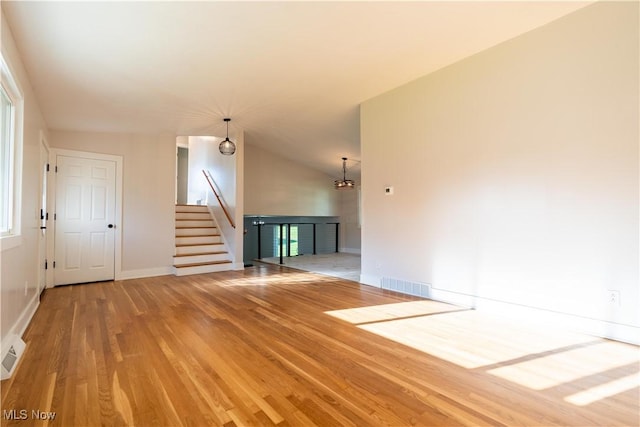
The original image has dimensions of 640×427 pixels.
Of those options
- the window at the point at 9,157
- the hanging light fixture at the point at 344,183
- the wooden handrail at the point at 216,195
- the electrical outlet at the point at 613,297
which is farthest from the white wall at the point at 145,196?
the electrical outlet at the point at 613,297

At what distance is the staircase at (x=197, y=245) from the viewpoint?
559cm

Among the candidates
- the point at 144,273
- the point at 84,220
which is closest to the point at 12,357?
the point at 84,220

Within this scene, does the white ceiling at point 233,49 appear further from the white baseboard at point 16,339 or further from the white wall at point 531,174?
the white baseboard at point 16,339

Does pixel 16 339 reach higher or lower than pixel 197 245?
lower

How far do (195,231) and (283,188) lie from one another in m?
2.89

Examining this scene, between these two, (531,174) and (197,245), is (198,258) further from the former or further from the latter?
(531,174)

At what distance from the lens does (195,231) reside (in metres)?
6.54

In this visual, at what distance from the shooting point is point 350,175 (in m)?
9.34

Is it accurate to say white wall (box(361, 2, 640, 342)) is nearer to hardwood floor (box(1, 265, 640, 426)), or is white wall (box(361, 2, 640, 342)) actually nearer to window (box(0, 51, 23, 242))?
hardwood floor (box(1, 265, 640, 426))

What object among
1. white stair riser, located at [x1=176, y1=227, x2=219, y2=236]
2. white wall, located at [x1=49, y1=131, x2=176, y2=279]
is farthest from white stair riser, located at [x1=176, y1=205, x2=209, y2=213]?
white wall, located at [x1=49, y1=131, x2=176, y2=279]

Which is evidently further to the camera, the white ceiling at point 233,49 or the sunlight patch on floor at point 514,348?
the white ceiling at point 233,49

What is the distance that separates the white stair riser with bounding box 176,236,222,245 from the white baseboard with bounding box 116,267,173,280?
0.69 m

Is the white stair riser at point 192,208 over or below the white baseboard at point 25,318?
over

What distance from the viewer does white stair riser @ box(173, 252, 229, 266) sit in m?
5.59
